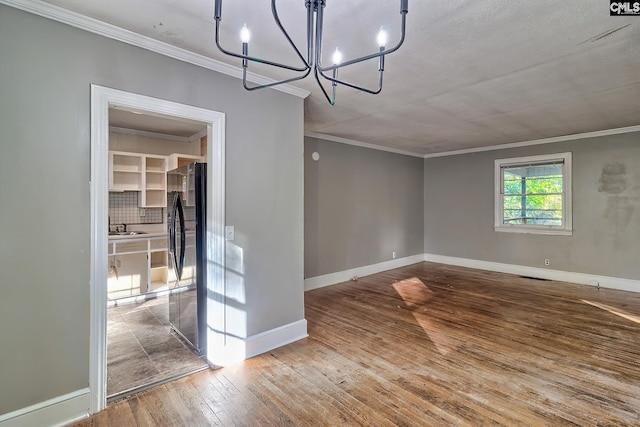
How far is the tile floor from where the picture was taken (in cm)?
254

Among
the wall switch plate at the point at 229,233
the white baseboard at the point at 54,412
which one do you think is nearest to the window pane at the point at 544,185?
the wall switch plate at the point at 229,233

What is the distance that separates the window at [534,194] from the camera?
5574mm

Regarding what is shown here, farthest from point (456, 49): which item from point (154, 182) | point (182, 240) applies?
point (154, 182)

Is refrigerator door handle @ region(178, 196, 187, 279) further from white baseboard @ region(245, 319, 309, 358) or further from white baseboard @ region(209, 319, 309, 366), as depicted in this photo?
white baseboard @ region(245, 319, 309, 358)

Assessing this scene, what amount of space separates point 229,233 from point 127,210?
3294 millimetres

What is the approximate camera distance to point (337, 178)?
5.58 meters

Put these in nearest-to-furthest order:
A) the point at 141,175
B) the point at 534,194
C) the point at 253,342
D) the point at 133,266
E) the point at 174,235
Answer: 1. the point at 253,342
2. the point at 174,235
3. the point at 133,266
4. the point at 141,175
5. the point at 534,194

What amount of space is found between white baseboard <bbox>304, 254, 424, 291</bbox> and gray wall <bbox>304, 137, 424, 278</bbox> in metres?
0.09

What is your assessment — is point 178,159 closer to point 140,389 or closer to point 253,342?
point 253,342

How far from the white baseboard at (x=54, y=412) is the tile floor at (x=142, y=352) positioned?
10.0 inches

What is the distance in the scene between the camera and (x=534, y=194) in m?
5.95

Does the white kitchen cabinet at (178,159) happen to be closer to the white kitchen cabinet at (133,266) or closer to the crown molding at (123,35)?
the white kitchen cabinet at (133,266)

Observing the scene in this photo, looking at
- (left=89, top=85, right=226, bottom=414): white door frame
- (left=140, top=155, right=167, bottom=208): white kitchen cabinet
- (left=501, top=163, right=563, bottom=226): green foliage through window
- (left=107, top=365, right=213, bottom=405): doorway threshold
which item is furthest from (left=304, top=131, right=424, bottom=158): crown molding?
(left=107, top=365, right=213, bottom=405): doorway threshold

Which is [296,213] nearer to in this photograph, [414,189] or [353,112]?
[353,112]
